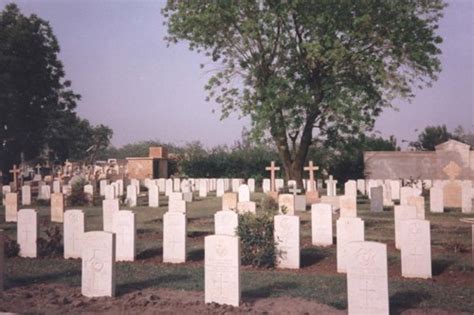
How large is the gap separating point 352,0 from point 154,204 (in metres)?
14.2

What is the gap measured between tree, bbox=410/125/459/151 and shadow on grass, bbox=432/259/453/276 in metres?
48.7

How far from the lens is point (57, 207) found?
1866 centimetres

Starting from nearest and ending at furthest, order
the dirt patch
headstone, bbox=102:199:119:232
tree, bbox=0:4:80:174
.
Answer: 1. the dirt patch
2. headstone, bbox=102:199:119:232
3. tree, bbox=0:4:80:174

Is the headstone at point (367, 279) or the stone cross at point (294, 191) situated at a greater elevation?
the stone cross at point (294, 191)

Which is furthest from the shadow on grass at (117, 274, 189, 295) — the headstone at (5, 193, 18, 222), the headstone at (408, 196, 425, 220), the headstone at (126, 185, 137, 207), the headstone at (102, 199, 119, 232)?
the headstone at (126, 185, 137, 207)

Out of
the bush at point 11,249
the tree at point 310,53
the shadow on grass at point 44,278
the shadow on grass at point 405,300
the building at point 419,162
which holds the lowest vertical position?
the shadow on grass at point 405,300

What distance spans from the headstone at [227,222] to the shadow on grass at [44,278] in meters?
3.20

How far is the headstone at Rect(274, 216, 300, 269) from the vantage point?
10.5 metres

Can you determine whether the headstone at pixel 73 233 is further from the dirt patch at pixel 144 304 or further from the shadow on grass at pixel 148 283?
the dirt patch at pixel 144 304

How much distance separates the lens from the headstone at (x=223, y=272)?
24.6 ft

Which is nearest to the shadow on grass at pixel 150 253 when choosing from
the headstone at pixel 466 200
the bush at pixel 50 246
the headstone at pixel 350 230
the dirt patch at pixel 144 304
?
the bush at pixel 50 246

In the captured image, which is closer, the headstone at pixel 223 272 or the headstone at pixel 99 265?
the headstone at pixel 223 272

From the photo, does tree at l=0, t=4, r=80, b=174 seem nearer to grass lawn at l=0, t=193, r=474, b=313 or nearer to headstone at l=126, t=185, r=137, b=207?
headstone at l=126, t=185, r=137, b=207

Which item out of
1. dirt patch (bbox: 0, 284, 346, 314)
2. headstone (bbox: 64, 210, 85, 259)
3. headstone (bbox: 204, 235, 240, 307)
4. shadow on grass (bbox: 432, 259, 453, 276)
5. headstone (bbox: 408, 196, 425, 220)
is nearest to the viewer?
dirt patch (bbox: 0, 284, 346, 314)
